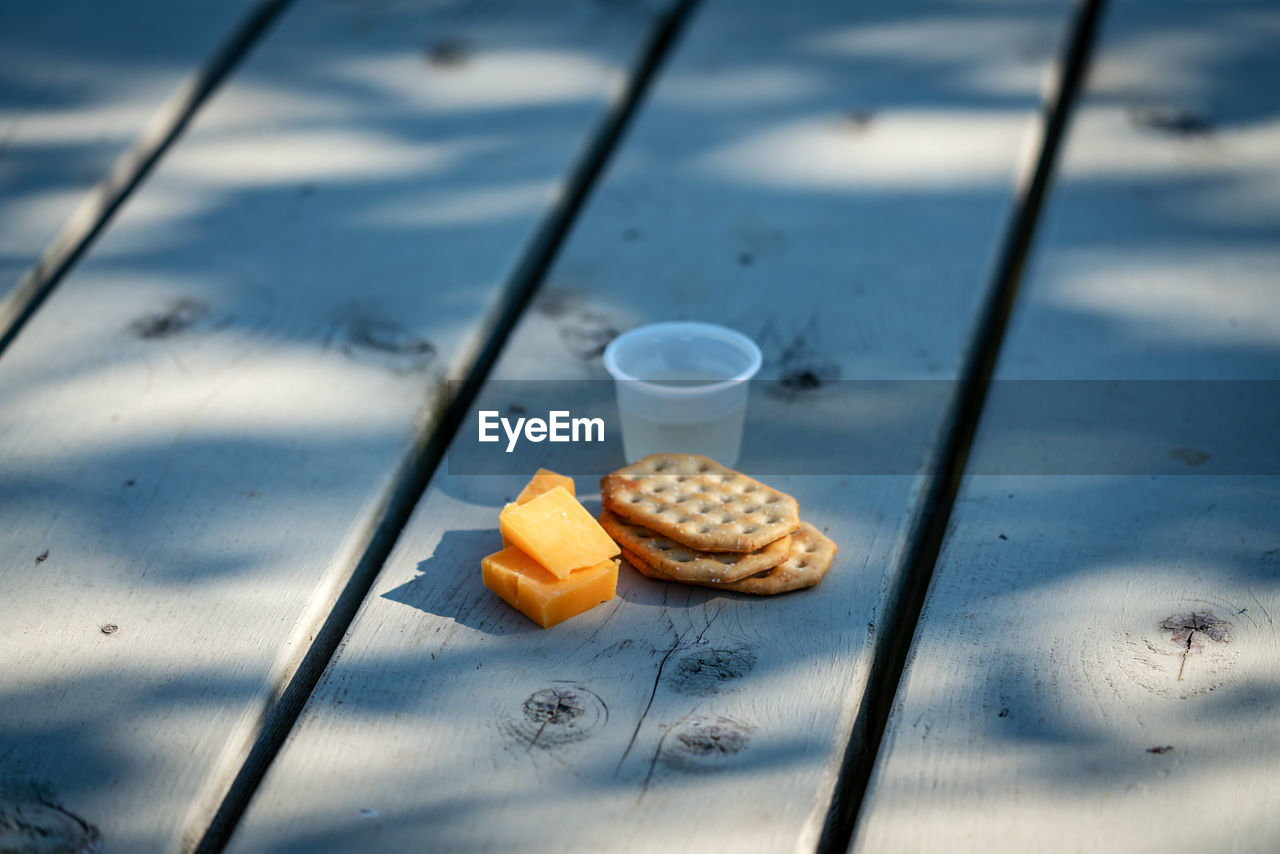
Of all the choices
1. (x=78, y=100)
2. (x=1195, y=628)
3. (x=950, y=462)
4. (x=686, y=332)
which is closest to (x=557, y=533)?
(x=686, y=332)

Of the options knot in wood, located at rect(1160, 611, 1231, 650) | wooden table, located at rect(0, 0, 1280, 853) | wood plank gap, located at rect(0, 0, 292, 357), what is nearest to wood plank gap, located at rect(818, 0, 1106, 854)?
wooden table, located at rect(0, 0, 1280, 853)

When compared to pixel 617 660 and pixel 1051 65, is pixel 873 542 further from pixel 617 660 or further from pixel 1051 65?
pixel 1051 65

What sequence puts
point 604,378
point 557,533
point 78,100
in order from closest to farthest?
1. point 557,533
2. point 604,378
3. point 78,100

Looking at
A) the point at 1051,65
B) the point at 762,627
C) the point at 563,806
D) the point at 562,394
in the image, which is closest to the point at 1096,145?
the point at 1051,65

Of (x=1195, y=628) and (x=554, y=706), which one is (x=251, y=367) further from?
(x=1195, y=628)

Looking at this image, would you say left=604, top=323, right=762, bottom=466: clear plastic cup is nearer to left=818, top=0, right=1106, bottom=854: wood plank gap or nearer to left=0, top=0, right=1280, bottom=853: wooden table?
left=0, top=0, right=1280, bottom=853: wooden table
